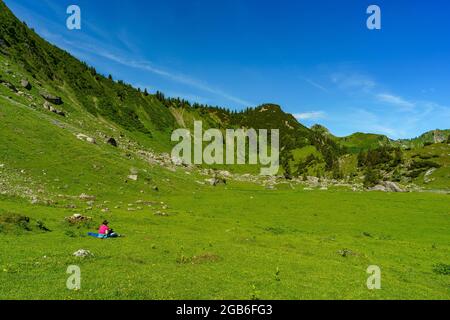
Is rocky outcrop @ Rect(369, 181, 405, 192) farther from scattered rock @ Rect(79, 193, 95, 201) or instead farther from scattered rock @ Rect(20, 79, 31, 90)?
scattered rock @ Rect(20, 79, 31, 90)

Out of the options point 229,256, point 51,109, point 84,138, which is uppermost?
point 51,109

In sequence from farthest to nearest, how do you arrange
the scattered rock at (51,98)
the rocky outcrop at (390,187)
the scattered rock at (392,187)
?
1. the scattered rock at (51,98)
2. the rocky outcrop at (390,187)
3. the scattered rock at (392,187)

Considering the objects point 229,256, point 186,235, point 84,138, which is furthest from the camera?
point 84,138

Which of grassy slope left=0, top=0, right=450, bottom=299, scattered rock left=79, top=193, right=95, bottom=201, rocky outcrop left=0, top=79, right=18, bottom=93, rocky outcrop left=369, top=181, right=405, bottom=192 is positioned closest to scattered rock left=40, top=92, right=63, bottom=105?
rocky outcrop left=0, top=79, right=18, bottom=93

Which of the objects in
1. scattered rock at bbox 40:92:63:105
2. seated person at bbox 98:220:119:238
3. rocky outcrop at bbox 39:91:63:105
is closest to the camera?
seated person at bbox 98:220:119:238

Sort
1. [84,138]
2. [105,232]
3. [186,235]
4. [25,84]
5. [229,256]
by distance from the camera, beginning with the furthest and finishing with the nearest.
Result: [25,84] < [84,138] < [186,235] < [105,232] < [229,256]

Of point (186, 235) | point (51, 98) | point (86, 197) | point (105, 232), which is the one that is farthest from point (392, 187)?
point (51, 98)

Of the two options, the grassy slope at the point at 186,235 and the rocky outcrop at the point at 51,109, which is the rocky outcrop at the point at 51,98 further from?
the grassy slope at the point at 186,235

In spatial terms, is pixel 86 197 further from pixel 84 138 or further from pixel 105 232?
pixel 84 138

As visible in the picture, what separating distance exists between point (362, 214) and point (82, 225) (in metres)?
49.9

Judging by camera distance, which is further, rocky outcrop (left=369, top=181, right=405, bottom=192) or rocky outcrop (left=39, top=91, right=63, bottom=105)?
rocky outcrop (left=39, top=91, right=63, bottom=105)

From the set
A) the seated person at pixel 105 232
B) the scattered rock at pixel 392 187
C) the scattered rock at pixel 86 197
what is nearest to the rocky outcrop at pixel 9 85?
the scattered rock at pixel 86 197

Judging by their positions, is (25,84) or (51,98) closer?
(25,84)
